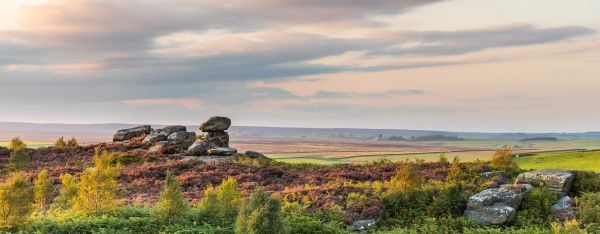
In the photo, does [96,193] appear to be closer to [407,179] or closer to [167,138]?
[407,179]

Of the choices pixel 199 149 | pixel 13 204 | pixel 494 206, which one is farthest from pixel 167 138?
pixel 494 206

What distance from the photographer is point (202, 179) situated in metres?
28.2

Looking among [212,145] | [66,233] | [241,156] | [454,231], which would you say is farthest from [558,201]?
[212,145]

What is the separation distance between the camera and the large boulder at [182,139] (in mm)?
46312

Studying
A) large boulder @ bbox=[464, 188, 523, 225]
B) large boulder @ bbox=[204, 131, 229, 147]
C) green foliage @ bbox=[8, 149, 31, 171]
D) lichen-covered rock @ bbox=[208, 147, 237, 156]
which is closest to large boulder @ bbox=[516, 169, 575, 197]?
large boulder @ bbox=[464, 188, 523, 225]

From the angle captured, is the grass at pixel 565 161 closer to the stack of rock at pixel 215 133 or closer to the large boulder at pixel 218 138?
the stack of rock at pixel 215 133

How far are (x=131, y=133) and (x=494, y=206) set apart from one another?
38965 millimetres

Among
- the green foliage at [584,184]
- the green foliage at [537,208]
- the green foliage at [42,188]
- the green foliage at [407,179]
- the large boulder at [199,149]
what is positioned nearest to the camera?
the green foliage at [537,208]

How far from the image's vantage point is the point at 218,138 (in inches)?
1813

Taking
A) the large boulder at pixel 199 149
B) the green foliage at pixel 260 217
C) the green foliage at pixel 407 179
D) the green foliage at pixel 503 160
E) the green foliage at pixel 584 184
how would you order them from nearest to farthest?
the green foliage at pixel 260 217 → the green foliage at pixel 407 179 → the green foliage at pixel 584 184 → the green foliage at pixel 503 160 → the large boulder at pixel 199 149

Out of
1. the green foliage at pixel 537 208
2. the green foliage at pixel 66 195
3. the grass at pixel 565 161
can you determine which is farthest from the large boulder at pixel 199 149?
the green foliage at pixel 537 208

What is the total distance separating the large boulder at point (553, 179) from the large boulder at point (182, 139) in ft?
95.2

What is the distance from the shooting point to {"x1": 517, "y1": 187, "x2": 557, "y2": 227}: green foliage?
20.4m

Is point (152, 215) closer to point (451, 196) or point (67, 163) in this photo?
point (451, 196)
